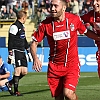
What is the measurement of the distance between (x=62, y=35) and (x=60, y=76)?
788 millimetres

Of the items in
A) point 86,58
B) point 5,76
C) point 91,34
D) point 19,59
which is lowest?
point 86,58

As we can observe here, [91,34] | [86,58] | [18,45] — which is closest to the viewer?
[91,34]

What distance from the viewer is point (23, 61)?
43.0 feet

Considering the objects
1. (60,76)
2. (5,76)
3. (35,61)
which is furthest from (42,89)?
(35,61)

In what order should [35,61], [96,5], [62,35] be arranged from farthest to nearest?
[96,5] < [62,35] < [35,61]

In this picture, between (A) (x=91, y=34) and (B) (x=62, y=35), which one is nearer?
(B) (x=62, y=35)

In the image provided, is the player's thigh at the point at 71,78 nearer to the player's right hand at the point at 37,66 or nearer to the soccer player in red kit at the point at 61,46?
the soccer player in red kit at the point at 61,46

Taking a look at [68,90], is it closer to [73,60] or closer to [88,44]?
[73,60]

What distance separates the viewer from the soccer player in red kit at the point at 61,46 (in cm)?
847

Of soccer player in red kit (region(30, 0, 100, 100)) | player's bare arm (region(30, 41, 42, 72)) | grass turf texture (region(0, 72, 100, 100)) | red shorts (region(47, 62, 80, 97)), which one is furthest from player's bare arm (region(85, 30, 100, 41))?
grass turf texture (region(0, 72, 100, 100))

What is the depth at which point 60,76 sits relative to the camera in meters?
8.66

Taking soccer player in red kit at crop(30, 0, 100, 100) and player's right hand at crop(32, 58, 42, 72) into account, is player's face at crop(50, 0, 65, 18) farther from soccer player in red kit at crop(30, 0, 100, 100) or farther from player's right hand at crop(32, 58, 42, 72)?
player's right hand at crop(32, 58, 42, 72)

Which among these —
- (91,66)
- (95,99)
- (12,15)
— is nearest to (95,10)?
(95,99)

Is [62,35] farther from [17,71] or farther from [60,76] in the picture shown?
[17,71]
